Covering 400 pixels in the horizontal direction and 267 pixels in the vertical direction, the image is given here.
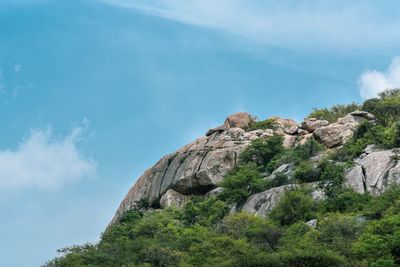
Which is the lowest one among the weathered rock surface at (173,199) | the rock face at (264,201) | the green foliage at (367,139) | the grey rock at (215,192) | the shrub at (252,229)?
the shrub at (252,229)

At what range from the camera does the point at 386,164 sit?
53562mm

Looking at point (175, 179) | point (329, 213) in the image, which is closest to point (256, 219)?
point (329, 213)

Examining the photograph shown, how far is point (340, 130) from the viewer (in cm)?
7038

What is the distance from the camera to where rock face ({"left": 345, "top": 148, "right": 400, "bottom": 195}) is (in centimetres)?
5216

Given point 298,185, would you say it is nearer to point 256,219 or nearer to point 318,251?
point 256,219

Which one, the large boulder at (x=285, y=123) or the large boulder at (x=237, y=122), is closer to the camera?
the large boulder at (x=285, y=123)

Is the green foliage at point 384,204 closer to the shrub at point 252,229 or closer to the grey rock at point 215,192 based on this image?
the shrub at point 252,229

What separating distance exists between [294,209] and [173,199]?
71.0 feet

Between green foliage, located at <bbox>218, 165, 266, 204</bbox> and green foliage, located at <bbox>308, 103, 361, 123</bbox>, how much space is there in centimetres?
1865

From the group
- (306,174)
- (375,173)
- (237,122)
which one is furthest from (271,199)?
(237,122)

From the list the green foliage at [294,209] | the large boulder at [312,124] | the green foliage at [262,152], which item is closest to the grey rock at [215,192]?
the green foliage at [262,152]

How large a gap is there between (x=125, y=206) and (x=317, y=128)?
914 inches

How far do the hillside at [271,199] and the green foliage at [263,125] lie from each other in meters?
0.16

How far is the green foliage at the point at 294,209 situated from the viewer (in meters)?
53.5
